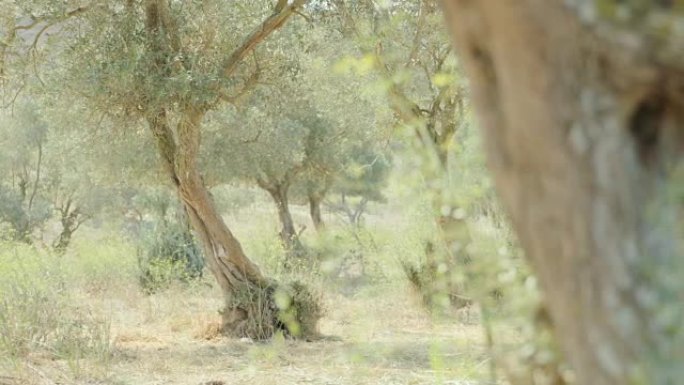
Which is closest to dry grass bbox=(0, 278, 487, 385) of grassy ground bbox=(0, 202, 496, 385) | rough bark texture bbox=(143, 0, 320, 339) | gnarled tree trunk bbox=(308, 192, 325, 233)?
grassy ground bbox=(0, 202, 496, 385)

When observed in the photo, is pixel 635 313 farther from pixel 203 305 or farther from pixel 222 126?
pixel 222 126

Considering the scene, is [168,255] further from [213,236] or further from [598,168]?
[598,168]

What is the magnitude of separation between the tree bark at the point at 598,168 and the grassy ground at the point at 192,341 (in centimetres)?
173

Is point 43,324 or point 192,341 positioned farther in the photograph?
point 192,341

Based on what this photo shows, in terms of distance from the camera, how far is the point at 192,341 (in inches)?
394

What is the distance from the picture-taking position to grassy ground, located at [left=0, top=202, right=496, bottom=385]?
270 inches

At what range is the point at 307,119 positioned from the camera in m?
20.1

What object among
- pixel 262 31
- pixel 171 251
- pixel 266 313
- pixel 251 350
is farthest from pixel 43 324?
pixel 171 251

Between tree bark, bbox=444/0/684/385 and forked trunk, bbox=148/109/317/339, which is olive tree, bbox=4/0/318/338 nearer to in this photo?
forked trunk, bbox=148/109/317/339

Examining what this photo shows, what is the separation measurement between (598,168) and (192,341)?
9238 mm

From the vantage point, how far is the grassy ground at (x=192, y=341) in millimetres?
6867

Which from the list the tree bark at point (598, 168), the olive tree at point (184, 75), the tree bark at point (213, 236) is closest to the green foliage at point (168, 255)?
the tree bark at point (213, 236)

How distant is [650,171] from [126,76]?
7.81 metres

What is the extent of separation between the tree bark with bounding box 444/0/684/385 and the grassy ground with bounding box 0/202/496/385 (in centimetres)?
173
